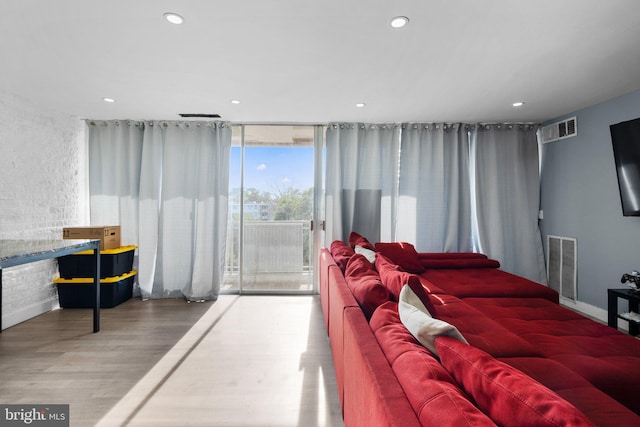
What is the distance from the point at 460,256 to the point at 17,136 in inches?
202

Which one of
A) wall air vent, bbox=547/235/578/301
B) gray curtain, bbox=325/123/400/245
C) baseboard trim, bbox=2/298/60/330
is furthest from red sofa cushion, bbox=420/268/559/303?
baseboard trim, bbox=2/298/60/330

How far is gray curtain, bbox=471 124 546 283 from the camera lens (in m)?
3.88

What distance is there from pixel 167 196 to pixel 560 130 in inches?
203

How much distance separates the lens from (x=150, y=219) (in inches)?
151

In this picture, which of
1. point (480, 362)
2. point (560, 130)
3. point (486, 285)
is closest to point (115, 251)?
point (480, 362)

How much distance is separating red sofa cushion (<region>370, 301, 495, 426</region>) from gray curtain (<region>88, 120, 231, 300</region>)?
3.18 metres

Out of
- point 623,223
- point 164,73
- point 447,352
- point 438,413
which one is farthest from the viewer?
point 623,223

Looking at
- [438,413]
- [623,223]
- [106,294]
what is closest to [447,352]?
[438,413]

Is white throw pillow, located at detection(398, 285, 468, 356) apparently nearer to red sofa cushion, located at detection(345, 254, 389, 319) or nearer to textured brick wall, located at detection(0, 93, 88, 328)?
red sofa cushion, located at detection(345, 254, 389, 319)

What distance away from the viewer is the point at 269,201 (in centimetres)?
411

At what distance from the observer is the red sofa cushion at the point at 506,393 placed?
631 millimetres

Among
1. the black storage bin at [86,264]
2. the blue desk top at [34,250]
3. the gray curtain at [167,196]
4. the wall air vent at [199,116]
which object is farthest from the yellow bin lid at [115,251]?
the wall air vent at [199,116]

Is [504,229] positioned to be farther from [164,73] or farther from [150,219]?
[150,219]

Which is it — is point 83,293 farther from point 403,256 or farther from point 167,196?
point 403,256
